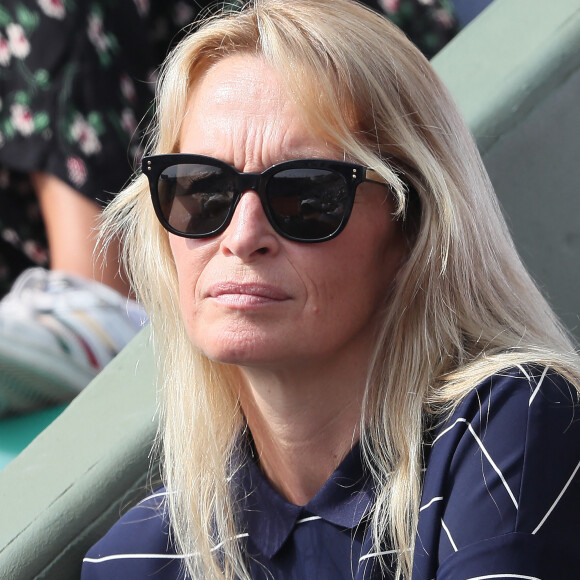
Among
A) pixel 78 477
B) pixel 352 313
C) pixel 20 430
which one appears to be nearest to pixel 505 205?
pixel 352 313

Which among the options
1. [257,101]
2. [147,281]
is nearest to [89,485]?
[147,281]

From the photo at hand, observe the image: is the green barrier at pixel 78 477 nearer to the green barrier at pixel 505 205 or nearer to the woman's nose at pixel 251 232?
the green barrier at pixel 505 205

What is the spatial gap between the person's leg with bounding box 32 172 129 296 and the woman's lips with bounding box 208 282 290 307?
1.24 m

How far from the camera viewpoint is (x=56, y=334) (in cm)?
236

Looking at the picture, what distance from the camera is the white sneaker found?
2.27m

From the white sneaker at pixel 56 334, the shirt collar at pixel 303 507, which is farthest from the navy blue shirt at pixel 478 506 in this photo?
the white sneaker at pixel 56 334

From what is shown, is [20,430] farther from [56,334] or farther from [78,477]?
[78,477]

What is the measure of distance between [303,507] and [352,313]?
312 millimetres

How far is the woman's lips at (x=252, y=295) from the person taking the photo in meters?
1.39

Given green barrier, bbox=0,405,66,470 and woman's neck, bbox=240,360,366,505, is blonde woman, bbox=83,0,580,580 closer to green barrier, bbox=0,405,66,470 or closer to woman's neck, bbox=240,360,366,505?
woman's neck, bbox=240,360,366,505

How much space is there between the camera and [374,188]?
1.43m

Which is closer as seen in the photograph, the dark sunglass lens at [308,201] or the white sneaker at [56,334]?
the dark sunglass lens at [308,201]

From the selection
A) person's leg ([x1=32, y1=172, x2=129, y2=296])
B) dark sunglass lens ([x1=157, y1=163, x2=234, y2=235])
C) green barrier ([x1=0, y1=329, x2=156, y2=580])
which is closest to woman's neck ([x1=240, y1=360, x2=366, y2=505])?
dark sunglass lens ([x1=157, y1=163, x2=234, y2=235])

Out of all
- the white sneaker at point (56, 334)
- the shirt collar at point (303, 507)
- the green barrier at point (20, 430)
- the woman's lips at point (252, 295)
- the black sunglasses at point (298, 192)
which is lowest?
the green barrier at point (20, 430)
